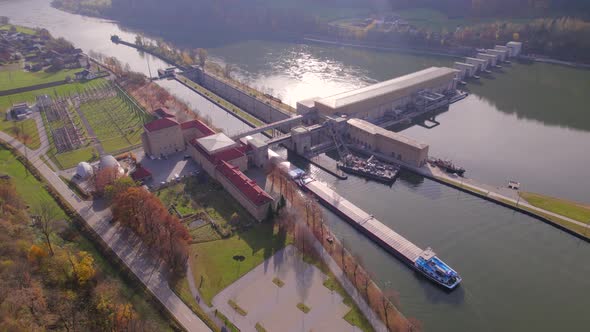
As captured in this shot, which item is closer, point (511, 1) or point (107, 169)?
point (107, 169)

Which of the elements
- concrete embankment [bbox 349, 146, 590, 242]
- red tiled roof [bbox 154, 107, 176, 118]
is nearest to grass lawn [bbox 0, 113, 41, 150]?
red tiled roof [bbox 154, 107, 176, 118]

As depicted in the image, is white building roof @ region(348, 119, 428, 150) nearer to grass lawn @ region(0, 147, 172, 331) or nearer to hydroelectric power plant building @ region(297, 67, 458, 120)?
hydroelectric power plant building @ region(297, 67, 458, 120)

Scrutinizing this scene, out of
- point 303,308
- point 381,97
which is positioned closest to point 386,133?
point 381,97

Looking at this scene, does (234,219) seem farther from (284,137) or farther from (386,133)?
(386,133)

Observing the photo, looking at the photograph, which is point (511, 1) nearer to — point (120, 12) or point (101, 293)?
point (101, 293)

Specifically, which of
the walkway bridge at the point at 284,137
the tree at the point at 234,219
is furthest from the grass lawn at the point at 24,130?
the tree at the point at 234,219

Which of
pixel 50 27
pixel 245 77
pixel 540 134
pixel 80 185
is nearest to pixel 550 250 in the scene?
pixel 540 134

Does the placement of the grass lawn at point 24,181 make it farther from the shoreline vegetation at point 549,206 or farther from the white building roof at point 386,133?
the shoreline vegetation at point 549,206
